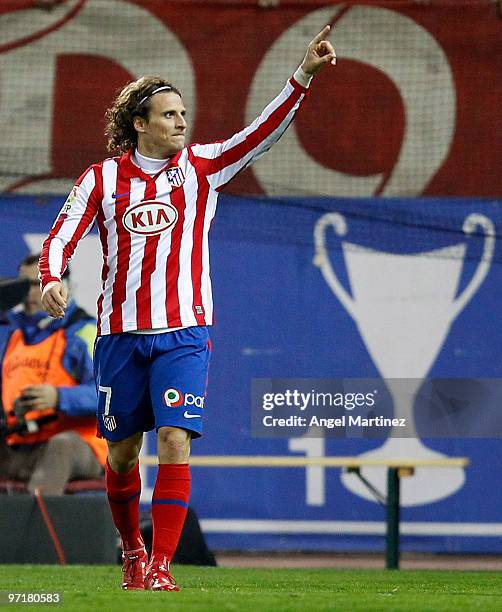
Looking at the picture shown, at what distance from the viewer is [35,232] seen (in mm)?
10672

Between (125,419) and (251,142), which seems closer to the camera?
(125,419)

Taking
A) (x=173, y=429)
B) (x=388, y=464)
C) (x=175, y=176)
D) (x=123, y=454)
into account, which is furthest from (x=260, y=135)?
(x=388, y=464)

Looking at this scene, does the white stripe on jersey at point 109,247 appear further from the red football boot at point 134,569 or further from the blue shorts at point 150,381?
the red football boot at point 134,569

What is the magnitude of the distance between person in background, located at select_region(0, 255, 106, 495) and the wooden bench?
1.64ft

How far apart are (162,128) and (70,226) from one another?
52 cm

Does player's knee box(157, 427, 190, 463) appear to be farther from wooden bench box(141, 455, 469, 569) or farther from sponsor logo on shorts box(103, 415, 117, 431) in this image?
wooden bench box(141, 455, 469, 569)

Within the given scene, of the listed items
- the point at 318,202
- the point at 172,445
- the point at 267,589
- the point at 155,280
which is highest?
the point at 155,280

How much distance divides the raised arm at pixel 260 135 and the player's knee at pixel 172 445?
39.2 inches

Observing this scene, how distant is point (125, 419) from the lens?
544cm

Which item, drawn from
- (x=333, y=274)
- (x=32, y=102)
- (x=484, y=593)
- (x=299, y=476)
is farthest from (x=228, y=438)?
(x=484, y=593)

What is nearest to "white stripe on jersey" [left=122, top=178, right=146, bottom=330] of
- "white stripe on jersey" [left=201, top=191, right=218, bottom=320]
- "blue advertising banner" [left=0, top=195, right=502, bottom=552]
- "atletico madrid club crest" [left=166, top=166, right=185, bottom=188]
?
"atletico madrid club crest" [left=166, top=166, right=185, bottom=188]

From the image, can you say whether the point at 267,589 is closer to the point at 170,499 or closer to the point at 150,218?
the point at 170,499

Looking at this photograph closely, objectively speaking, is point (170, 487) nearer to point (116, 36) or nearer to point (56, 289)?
point (56, 289)

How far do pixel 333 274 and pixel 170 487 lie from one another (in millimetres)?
5470
